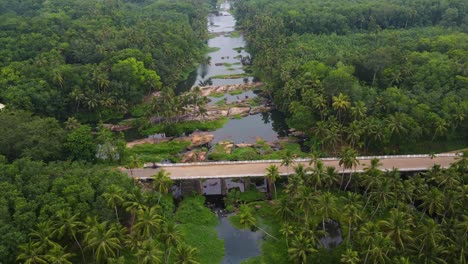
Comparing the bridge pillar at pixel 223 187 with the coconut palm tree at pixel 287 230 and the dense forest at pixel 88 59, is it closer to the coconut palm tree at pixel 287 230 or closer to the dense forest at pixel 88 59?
the coconut palm tree at pixel 287 230

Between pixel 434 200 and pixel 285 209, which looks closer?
pixel 434 200

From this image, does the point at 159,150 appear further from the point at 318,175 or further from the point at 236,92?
the point at 236,92

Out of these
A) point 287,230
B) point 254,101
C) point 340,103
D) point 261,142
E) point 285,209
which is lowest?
point 261,142

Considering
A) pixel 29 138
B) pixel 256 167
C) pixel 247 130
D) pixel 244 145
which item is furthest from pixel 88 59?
pixel 256 167

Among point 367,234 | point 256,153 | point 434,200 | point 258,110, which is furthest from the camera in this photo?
point 258,110

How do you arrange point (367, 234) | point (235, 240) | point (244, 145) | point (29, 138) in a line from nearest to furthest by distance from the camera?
point (367, 234)
point (235, 240)
point (29, 138)
point (244, 145)

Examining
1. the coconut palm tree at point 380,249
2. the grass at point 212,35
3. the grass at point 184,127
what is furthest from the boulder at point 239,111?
the grass at point 212,35

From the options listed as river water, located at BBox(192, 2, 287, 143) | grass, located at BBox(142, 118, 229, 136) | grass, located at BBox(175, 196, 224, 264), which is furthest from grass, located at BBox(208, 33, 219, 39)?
grass, located at BBox(175, 196, 224, 264)

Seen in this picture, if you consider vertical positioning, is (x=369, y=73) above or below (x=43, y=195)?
above

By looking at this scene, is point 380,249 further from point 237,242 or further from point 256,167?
point 256,167
